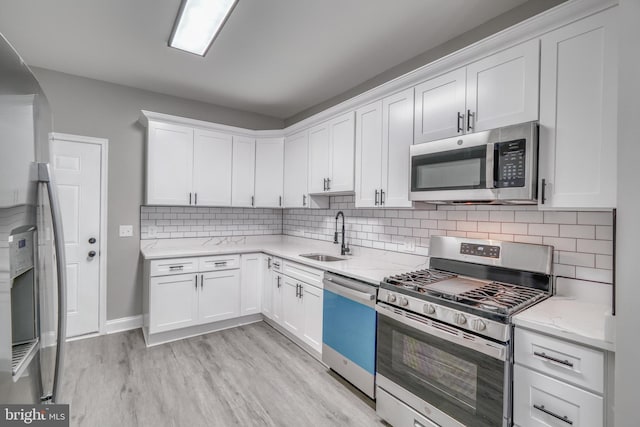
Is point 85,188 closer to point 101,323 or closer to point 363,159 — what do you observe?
point 101,323

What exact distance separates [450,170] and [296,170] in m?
2.15

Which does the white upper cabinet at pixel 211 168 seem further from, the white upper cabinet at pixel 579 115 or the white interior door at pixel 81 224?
the white upper cabinet at pixel 579 115

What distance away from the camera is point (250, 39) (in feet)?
8.38

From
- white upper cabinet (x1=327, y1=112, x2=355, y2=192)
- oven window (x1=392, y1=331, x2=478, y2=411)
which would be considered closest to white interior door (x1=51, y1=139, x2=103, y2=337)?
white upper cabinet (x1=327, y1=112, x2=355, y2=192)

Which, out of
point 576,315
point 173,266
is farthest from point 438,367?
point 173,266

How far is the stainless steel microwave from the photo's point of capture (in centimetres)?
172

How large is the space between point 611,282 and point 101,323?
4.44 metres

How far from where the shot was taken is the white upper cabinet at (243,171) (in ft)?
13.0

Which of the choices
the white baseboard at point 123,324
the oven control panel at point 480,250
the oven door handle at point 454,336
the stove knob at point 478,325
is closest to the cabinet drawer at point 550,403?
the oven door handle at point 454,336

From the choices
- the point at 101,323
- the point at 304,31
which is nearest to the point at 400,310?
the point at 304,31

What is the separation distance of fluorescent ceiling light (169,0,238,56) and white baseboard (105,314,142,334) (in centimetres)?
298

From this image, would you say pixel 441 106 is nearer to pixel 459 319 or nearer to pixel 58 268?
pixel 459 319

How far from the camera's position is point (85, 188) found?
10.9 ft

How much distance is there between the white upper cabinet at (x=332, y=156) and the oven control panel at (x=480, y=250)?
1.16 meters
